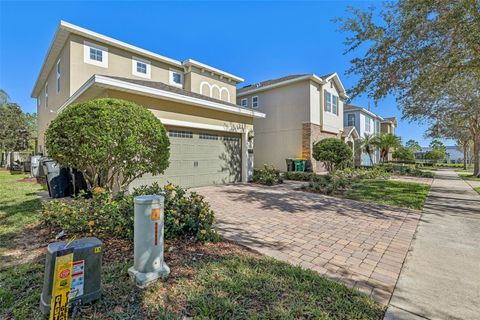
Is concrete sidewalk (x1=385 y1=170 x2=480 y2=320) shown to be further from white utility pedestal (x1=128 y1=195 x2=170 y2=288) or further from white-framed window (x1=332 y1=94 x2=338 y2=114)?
white-framed window (x1=332 y1=94 x2=338 y2=114)

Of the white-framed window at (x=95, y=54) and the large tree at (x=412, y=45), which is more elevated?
the white-framed window at (x=95, y=54)

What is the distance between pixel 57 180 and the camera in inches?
263

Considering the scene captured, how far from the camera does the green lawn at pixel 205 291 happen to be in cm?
217

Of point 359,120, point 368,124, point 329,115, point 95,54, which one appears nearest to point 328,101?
point 329,115

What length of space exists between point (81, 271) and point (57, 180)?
19.9 feet

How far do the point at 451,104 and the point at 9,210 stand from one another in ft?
73.6

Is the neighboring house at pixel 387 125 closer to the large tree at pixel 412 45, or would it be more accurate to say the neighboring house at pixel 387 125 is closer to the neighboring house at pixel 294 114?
the neighboring house at pixel 294 114

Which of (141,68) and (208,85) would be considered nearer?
(141,68)

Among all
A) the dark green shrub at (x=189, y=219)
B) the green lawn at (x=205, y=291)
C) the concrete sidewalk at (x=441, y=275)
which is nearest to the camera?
the green lawn at (x=205, y=291)

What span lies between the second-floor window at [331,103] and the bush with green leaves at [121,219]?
16.4 meters

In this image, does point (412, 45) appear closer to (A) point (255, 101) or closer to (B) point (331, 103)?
(B) point (331, 103)

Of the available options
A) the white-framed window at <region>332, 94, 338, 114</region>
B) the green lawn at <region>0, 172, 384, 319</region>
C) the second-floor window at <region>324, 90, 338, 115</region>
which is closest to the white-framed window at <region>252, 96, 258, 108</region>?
the second-floor window at <region>324, 90, 338, 115</region>

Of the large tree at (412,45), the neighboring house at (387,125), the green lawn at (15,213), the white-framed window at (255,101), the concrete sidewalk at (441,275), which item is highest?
the neighboring house at (387,125)

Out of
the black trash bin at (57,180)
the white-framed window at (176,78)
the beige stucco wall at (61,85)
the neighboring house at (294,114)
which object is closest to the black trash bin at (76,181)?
the black trash bin at (57,180)
